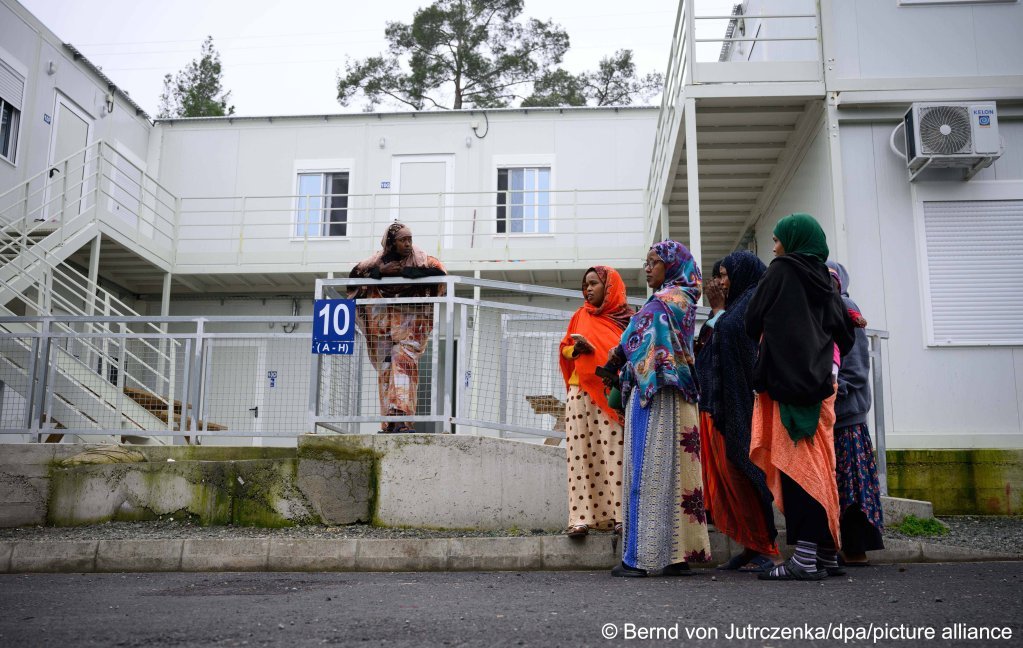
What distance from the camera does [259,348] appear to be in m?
7.08

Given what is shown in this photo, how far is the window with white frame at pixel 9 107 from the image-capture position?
12.2 meters

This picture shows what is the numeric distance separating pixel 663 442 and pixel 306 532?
2.66m

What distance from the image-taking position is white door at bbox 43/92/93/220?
43.5 ft

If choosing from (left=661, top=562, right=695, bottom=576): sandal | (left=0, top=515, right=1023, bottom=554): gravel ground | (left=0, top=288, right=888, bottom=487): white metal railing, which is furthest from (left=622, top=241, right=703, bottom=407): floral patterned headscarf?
(left=0, top=515, right=1023, bottom=554): gravel ground

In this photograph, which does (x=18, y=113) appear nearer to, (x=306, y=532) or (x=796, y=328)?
(x=306, y=532)

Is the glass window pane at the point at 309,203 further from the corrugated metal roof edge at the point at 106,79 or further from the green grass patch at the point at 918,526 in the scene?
the green grass patch at the point at 918,526

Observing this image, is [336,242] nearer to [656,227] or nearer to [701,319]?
[656,227]

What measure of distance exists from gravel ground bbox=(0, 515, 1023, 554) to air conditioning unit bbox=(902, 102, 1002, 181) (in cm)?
333

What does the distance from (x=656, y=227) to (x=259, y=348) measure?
697 cm

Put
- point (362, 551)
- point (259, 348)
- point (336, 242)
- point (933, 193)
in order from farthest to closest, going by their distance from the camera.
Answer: point (336, 242) → point (933, 193) → point (259, 348) → point (362, 551)

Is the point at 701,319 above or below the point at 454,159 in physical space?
below

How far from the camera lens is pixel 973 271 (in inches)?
313

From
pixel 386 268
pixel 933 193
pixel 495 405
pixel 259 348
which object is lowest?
pixel 495 405

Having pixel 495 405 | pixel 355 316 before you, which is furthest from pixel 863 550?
pixel 355 316
